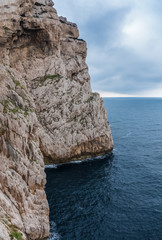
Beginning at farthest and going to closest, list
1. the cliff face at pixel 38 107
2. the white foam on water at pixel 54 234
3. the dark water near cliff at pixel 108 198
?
the dark water near cliff at pixel 108 198
the white foam on water at pixel 54 234
the cliff face at pixel 38 107

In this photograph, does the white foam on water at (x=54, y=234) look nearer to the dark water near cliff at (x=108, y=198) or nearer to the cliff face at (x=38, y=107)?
the dark water near cliff at (x=108, y=198)

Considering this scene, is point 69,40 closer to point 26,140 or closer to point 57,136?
point 57,136

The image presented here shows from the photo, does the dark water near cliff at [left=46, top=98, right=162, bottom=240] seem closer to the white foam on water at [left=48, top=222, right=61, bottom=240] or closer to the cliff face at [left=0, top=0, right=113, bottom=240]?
the white foam on water at [left=48, top=222, right=61, bottom=240]

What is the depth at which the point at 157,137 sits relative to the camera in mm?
85250

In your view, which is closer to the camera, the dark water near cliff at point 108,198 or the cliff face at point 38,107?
the cliff face at point 38,107

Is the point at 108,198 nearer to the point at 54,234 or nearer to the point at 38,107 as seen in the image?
the point at 54,234

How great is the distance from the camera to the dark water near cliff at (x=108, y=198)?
30.0 metres

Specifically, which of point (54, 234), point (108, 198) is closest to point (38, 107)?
point (108, 198)

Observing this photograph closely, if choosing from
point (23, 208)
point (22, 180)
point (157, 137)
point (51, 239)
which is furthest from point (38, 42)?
point (157, 137)

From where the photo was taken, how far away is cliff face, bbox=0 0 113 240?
85.3ft

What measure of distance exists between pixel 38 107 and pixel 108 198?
3187 cm

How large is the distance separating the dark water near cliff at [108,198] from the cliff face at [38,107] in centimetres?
575

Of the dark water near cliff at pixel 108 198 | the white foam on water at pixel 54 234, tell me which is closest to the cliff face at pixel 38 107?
the white foam on water at pixel 54 234

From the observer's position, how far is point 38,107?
54312 millimetres
